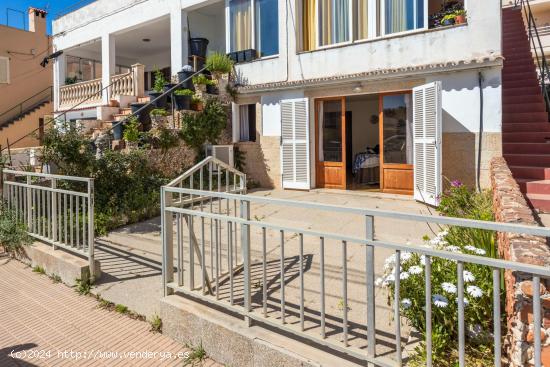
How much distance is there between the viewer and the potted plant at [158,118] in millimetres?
9430

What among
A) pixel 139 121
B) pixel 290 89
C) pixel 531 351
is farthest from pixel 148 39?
pixel 531 351

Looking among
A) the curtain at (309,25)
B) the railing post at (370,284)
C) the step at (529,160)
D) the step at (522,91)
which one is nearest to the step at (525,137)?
the step at (529,160)

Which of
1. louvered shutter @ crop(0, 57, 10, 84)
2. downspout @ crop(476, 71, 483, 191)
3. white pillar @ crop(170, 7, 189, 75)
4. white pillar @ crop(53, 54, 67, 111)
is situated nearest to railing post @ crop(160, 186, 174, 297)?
downspout @ crop(476, 71, 483, 191)

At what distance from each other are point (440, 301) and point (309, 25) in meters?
9.34

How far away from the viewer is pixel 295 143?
398 inches

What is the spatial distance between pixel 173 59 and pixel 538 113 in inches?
419

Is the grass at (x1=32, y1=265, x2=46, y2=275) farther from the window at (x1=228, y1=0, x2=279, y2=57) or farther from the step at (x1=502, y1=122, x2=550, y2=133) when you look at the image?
the step at (x1=502, y1=122, x2=550, y2=133)

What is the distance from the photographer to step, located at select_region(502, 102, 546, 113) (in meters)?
8.18

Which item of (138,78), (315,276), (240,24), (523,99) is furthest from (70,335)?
(138,78)

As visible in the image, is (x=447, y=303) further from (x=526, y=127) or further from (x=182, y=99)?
(x=182, y=99)

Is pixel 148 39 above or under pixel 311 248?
above

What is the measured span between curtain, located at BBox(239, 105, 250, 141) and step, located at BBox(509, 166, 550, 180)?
7201mm

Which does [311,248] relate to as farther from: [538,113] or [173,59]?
[173,59]

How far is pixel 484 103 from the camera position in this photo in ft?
24.8
